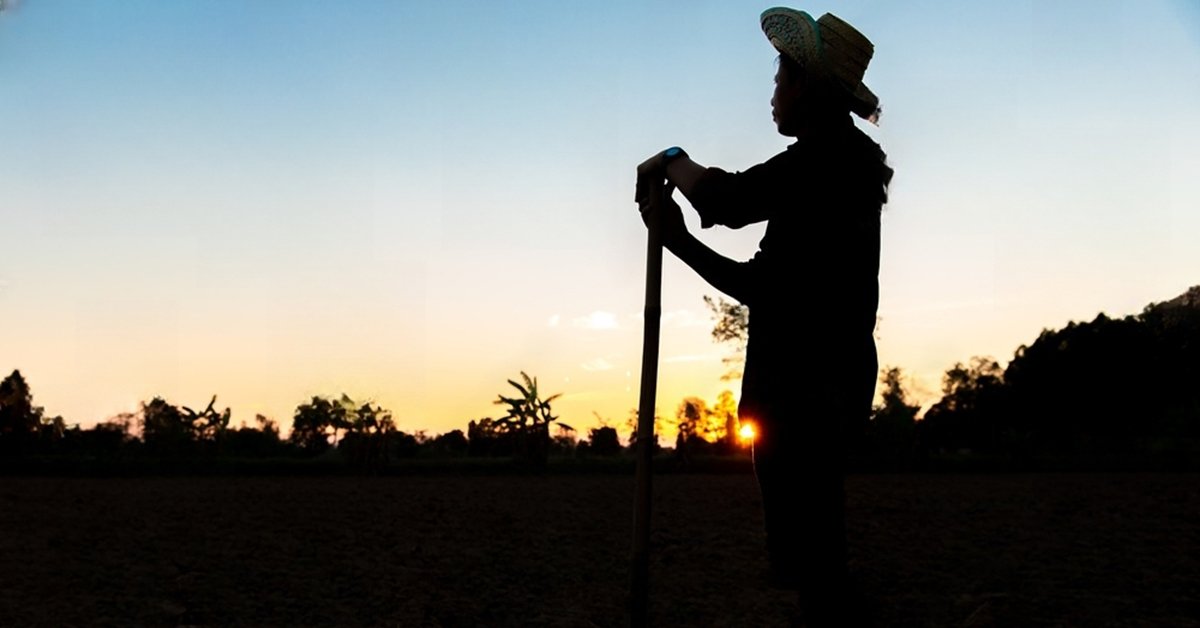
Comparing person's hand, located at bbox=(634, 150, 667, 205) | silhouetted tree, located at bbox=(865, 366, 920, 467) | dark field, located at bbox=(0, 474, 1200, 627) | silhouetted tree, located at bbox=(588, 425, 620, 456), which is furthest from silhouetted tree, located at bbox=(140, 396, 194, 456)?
person's hand, located at bbox=(634, 150, 667, 205)

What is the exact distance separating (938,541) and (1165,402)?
27.4 metres

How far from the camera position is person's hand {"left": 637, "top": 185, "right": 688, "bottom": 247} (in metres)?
3.16

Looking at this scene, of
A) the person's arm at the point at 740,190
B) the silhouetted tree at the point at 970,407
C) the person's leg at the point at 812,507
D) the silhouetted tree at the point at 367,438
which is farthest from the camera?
the silhouetted tree at the point at 970,407

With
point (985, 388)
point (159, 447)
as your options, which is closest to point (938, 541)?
Answer: point (159, 447)

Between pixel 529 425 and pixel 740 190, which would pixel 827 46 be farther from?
pixel 529 425

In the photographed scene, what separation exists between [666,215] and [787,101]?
1.63 feet

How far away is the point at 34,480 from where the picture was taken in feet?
57.6

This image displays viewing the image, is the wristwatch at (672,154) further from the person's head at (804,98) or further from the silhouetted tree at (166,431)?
the silhouetted tree at (166,431)

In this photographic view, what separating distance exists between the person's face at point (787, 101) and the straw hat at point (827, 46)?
0.07 m

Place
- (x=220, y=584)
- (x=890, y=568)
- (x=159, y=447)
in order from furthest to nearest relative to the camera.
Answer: (x=159, y=447), (x=890, y=568), (x=220, y=584)

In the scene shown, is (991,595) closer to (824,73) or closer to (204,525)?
(824,73)

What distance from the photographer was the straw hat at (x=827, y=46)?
112 inches

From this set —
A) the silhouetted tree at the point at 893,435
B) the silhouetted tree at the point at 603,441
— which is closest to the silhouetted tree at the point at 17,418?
the silhouetted tree at the point at 603,441

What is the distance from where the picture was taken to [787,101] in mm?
2951
